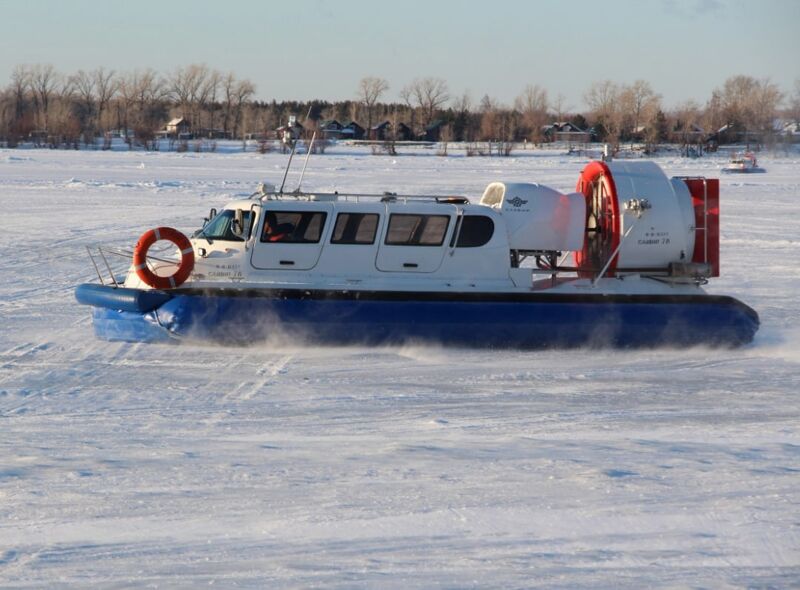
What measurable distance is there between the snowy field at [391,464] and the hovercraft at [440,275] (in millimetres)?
239

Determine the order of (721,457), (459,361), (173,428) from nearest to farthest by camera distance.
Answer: (721,457) → (173,428) → (459,361)

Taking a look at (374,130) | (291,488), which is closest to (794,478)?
(291,488)

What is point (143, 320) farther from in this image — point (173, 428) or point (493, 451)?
point (493, 451)

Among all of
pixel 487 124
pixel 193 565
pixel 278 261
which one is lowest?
pixel 193 565

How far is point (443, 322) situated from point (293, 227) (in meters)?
1.67

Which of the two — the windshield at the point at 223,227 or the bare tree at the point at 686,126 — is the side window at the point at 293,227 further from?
the bare tree at the point at 686,126

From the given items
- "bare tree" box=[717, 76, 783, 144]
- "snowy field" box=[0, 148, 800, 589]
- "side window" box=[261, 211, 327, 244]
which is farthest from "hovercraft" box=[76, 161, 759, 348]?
"bare tree" box=[717, 76, 783, 144]

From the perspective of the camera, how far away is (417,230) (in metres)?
10.2

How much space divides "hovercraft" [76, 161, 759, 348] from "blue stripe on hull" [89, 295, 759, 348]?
0.01 metres

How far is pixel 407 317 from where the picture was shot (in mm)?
9844

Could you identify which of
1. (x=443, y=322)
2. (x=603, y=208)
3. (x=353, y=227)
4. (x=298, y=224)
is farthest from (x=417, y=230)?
(x=603, y=208)

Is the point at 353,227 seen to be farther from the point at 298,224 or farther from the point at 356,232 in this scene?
the point at 298,224

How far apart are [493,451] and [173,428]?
215cm

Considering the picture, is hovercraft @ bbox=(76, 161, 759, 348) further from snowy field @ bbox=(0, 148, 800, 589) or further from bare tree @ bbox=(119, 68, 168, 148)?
bare tree @ bbox=(119, 68, 168, 148)
